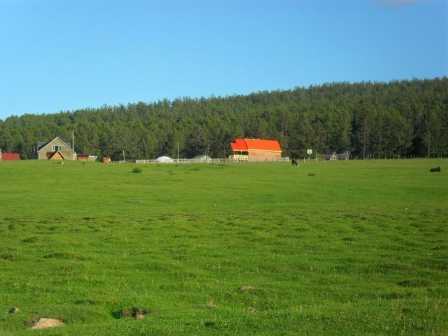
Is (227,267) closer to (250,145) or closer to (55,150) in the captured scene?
(55,150)

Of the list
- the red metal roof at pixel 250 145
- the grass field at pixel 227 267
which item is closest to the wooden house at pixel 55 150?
the red metal roof at pixel 250 145

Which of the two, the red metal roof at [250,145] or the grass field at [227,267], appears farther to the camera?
the red metal roof at [250,145]

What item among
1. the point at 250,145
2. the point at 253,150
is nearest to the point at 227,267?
the point at 253,150

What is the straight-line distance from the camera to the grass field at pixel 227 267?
10789 millimetres

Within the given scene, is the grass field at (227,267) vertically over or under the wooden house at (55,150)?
under

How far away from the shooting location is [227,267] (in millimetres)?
17438

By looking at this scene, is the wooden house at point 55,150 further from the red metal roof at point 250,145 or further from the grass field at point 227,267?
the grass field at point 227,267

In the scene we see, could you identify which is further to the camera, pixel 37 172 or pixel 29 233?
pixel 37 172

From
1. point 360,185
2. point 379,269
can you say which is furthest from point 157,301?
point 360,185

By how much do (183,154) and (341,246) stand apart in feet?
581

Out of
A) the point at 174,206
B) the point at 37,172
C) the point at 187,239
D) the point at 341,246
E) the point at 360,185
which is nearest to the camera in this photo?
the point at 341,246

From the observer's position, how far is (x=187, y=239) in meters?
23.0

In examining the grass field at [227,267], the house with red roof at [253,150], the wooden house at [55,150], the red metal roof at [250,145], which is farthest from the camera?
the red metal roof at [250,145]

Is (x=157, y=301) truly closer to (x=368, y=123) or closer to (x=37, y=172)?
(x=37, y=172)
